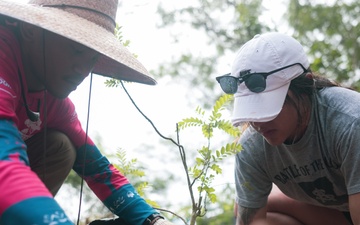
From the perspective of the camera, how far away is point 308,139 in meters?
1.88

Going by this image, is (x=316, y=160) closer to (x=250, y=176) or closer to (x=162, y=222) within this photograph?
(x=250, y=176)

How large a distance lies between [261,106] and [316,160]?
35cm

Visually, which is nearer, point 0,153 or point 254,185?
point 0,153

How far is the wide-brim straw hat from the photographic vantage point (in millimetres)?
1411

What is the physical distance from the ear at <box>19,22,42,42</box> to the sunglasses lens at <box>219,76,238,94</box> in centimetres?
70

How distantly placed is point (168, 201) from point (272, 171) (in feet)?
18.6

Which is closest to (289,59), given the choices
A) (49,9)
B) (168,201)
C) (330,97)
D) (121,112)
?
(330,97)

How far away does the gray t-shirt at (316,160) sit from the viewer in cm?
174

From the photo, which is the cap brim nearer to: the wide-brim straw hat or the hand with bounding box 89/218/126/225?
the wide-brim straw hat

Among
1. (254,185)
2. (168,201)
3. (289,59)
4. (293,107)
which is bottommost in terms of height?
(168,201)

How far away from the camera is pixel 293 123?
6.05ft

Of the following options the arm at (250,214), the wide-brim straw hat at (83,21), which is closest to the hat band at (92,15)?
the wide-brim straw hat at (83,21)

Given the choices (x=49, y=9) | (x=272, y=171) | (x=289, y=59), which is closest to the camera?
(x=49, y=9)

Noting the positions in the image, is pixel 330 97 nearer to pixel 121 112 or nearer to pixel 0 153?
pixel 0 153
